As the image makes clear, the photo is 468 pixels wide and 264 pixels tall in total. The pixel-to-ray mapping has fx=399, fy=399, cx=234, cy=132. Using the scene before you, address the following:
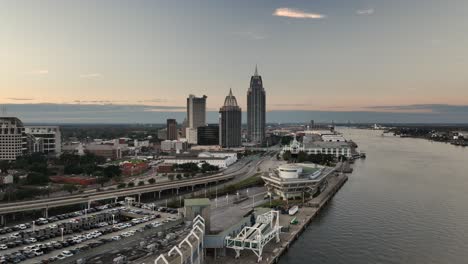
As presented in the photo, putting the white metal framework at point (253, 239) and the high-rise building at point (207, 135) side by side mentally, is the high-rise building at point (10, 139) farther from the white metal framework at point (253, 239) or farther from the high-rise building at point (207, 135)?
the white metal framework at point (253, 239)

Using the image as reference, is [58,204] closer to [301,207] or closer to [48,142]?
[301,207]

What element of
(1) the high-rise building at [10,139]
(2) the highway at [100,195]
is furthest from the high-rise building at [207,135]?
(2) the highway at [100,195]

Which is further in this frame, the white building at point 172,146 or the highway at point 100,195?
the white building at point 172,146

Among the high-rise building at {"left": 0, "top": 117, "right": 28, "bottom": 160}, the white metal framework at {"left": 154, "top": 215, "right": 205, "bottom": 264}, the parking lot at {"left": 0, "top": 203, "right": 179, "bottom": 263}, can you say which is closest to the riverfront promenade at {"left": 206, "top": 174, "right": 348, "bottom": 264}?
the white metal framework at {"left": 154, "top": 215, "right": 205, "bottom": 264}

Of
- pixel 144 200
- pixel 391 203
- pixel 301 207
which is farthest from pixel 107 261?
pixel 391 203

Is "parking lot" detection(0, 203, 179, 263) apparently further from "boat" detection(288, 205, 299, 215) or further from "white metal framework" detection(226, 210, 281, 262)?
"boat" detection(288, 205, 299, 215)
